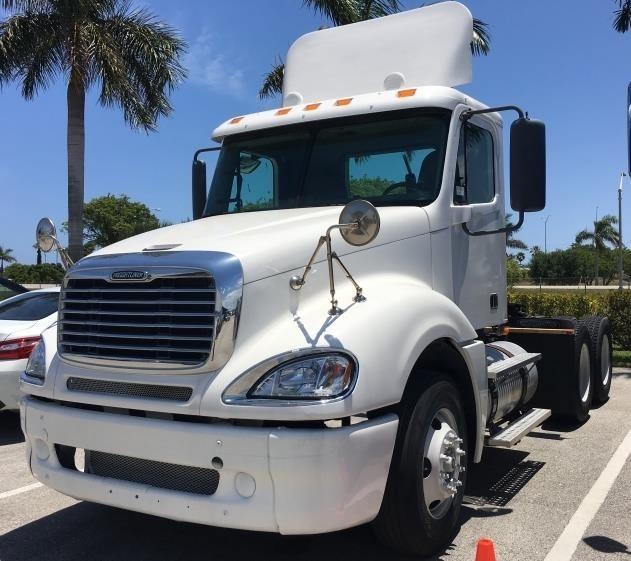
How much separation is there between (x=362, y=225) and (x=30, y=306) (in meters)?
5.58

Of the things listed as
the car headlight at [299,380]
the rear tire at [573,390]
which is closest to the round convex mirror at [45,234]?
the car headlight at [299,380]

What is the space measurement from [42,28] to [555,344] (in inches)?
566

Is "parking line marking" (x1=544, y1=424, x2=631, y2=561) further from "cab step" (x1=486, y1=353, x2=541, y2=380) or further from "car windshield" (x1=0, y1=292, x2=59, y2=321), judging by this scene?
"car windshield" (x1=0, y1=292, x2=59, y2=321)

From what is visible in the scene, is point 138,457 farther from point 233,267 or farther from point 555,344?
point 555,344

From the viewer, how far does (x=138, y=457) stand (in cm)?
333

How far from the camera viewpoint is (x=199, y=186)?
593 cm

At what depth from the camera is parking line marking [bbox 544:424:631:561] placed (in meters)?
3.92

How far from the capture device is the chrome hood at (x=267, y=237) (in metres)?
3.57

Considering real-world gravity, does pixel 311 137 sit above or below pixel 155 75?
below

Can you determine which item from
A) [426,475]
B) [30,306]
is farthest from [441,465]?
[30,306]

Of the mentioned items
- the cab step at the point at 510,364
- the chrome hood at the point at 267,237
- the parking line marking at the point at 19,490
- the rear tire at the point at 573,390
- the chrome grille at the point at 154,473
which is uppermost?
the chrome hood at the point at 267,237

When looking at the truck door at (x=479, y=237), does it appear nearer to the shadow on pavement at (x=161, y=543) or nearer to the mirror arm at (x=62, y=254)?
the shadow on pavement at (x=161, y=543)

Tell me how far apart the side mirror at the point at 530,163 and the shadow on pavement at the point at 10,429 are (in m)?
5.52

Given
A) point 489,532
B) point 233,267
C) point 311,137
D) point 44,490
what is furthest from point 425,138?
point 44,490
